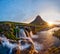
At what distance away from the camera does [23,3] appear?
319cm

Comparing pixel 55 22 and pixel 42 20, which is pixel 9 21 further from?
pixel 55 22

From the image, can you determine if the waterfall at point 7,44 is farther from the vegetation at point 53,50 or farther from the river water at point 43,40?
the vegetation at point 53,50

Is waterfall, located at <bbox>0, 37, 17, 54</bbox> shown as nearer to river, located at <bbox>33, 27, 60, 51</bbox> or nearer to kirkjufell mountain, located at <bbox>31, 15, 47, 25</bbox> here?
river, located at <bbox>33, 27, 60, 51</bbox>

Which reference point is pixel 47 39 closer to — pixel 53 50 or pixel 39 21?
pixel 53 50

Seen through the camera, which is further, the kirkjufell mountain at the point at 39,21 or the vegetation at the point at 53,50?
the kirkjufell mountain at the point at 39,21

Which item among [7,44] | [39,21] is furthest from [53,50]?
[7,44]

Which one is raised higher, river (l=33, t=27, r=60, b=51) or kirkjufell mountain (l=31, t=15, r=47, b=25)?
kirkjufell mountain (l=31, t=15, r=47, b=25)

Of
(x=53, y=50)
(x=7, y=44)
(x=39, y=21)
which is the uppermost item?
(x=39, y=21)

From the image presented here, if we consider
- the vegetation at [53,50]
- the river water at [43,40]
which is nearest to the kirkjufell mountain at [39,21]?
the river water at [43,40]

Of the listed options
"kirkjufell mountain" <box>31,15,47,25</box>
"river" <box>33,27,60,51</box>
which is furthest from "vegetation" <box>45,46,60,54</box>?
"kirkjufell mountain" <box>31,15,47,25</box>

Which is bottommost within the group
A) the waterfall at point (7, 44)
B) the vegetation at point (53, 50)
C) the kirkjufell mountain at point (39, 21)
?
the vegetation at point (53, 50)

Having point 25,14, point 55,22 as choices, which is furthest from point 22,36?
point 55,22

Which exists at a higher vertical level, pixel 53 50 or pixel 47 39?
pixel 47 39

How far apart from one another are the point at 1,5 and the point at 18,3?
0.29 m
